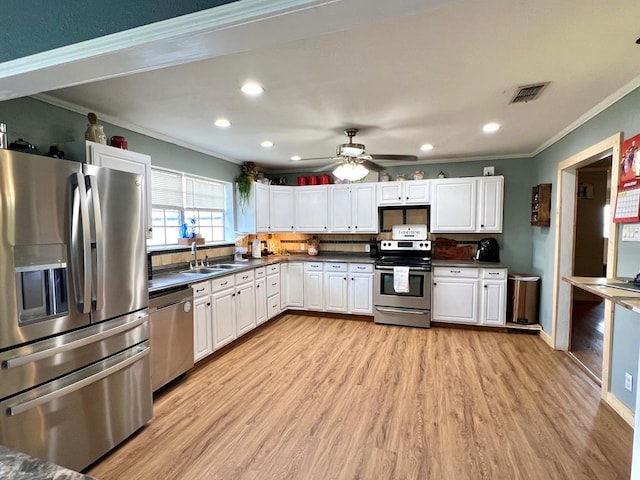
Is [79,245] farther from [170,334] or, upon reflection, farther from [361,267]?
[361,267]

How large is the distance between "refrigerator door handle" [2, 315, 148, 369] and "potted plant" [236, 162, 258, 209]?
2.85 meters

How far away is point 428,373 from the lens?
3.02 m

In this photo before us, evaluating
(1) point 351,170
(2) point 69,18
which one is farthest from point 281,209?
(2) point 69,18

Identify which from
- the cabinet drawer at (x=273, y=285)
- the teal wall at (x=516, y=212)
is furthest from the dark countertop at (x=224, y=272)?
the teal wall at (x=516, y=212)

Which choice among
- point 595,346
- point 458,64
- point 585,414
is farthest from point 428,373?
point 458,64

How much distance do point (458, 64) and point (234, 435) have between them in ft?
9.34

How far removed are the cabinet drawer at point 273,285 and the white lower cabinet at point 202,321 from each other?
1273 mm

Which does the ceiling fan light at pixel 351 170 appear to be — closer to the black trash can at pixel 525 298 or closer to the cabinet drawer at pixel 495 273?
the cabinet drawer at pixel 495 273

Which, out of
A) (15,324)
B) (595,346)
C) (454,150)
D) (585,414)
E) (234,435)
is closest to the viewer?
A: (15,324)

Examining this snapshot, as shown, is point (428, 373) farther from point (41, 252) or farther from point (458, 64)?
point (41, 252)

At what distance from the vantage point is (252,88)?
2270mm

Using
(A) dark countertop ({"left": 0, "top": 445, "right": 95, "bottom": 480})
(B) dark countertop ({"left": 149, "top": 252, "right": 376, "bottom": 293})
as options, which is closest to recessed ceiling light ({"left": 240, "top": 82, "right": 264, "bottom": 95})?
(B) dark countertop ({"left": 149, "top": 252, "right": 376, "bottom": 293})

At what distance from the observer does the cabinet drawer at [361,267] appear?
4630 millimetres

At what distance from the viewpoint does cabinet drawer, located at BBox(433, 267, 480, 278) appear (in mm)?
4191
